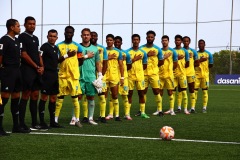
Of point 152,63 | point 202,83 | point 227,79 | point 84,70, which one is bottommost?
point 227,79

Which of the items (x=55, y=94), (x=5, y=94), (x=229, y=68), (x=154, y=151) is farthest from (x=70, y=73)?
(x=229, y=68)

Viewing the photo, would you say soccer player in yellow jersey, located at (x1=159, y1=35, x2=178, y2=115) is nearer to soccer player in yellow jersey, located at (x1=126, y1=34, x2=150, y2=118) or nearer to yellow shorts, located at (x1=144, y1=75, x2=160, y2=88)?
yellow shorts, located at (x1=144, y1=75, x2=160, y2=88)

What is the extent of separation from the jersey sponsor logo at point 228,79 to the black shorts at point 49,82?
116 feet

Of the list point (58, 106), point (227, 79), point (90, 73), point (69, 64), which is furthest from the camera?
point (227, 79)

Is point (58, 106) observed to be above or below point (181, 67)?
below

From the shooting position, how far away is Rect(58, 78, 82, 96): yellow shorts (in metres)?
11.9

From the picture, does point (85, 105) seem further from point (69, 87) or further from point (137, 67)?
point (137, 67)

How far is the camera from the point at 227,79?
45812 mm

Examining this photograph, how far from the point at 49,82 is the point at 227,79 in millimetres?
36011

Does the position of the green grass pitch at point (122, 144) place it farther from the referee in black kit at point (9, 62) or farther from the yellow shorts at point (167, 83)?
the yellow shorts at point (167, 83)

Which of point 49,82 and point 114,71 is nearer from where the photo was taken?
A: point 49,82

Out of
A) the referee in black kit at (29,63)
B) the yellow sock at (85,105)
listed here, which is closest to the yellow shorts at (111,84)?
the yellow sock at (85,105)

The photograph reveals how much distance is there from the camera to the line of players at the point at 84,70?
32.8 ft

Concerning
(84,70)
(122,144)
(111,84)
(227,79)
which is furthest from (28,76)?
(227,79)
